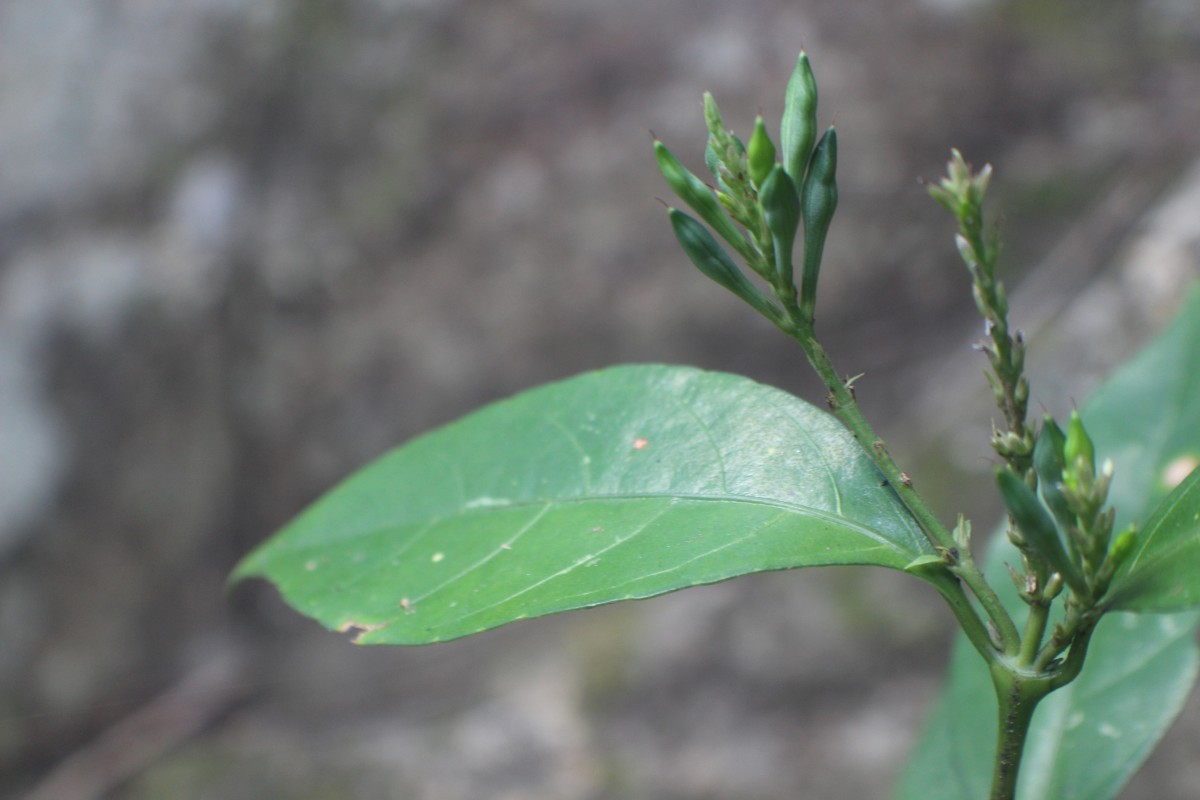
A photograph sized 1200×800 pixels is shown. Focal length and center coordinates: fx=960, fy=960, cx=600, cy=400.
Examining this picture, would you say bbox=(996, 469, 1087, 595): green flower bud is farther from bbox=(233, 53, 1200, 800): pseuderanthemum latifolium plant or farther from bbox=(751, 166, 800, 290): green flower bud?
bbox=(751, 166, 800, 290): green flower bud

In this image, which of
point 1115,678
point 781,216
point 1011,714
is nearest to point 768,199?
point 781,216

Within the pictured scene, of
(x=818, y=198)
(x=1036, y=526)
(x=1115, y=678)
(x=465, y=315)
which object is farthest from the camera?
(x=465, y=315)

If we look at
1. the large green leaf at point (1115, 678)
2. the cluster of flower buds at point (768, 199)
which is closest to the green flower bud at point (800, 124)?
the cluster of flower buds at point (768, 199)

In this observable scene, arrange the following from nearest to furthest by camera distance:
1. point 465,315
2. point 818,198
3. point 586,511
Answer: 1. point 818,198
2. point 586,511
3. point 465,315

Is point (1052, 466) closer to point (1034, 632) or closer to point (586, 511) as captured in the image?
point (1034, 632)

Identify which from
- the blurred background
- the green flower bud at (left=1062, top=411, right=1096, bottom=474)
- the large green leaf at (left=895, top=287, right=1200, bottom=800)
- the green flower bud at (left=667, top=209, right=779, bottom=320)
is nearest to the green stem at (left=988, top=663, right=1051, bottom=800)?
the green flower bud at (left=1062, top=411, right=1096, bottom=474)

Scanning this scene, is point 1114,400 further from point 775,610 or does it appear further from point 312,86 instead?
point 312,86

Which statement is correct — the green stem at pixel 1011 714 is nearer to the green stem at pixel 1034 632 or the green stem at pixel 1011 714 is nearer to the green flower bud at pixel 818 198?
the green stem at pixel 1034 632

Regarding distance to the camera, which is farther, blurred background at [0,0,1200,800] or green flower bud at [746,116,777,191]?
blurred background at [0,0,1200,800]

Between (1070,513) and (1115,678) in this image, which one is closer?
(1070,513)
